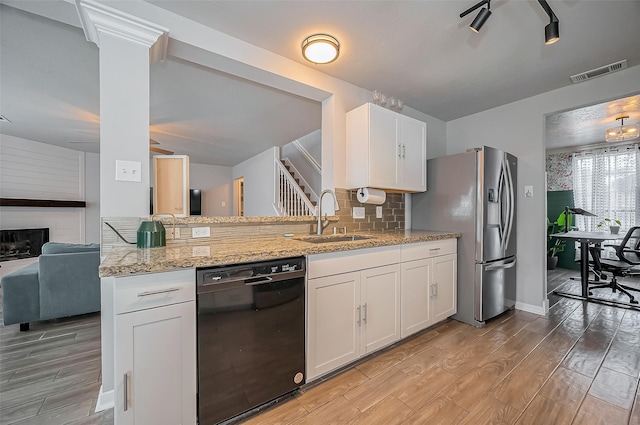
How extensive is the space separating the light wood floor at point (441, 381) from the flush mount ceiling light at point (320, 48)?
2375mm

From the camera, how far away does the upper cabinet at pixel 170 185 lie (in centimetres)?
182

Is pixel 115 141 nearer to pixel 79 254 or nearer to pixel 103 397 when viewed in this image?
pixel 103 397

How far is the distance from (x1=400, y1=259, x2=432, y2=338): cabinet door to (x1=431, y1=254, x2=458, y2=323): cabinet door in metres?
0.10

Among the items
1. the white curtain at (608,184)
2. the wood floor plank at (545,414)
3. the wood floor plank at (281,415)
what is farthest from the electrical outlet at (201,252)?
the white curtain at (608,184)

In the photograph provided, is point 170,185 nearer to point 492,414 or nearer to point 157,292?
point 157,292

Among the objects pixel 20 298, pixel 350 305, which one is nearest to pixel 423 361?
pixel 350 305

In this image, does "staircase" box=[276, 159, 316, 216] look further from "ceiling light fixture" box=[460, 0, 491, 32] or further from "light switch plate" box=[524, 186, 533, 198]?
"ceiling light fixture" box=[460, 0, 491, 32]

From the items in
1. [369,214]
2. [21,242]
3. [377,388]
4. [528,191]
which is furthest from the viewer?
[21,242]

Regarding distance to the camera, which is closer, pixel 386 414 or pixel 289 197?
pixel 386 414

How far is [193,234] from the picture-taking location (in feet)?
6.05

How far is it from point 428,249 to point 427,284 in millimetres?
319

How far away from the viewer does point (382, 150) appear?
255 cm

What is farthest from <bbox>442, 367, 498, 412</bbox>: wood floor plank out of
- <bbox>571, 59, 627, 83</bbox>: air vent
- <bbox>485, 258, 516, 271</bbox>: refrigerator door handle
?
<bbox>571, 59, 627, 83</bbox>: air vent

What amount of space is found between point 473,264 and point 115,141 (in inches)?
123
